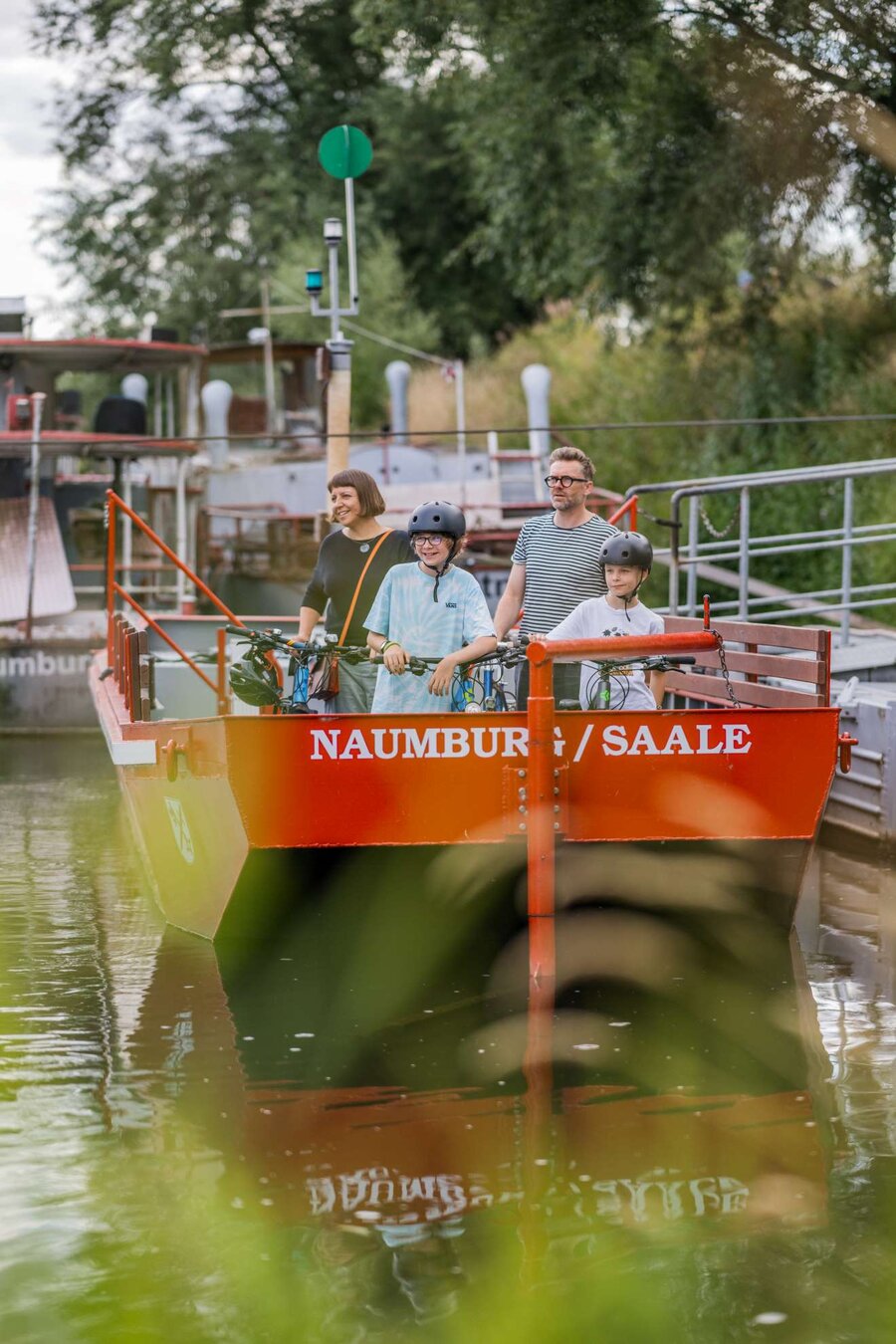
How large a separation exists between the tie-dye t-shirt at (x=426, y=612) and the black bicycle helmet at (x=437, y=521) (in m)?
0.25

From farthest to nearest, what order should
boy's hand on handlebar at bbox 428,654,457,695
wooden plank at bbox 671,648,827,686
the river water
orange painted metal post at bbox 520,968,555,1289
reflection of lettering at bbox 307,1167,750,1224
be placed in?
1. wooden plank at bbox 671,648,827,686
2. boy's hand on handlebar at bbox 428,654,457,695
3. reflection of lettering at bbox 307,1167,750,1224
4. orange painted metal post at bbox 520,968,555,1289
5. the river water

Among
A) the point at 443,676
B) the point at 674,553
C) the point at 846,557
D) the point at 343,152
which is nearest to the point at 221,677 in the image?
the point at 443,676

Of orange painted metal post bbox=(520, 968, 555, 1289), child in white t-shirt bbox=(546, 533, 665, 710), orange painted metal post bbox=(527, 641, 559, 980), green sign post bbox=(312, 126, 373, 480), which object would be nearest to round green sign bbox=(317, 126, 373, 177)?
green sign post bbox=(312, 126, 373, 480)

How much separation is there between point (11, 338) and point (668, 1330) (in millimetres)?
18829

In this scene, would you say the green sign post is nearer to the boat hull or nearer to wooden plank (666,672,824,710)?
wooden plank (666,672,824,710)

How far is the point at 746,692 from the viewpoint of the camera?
28.9 ft

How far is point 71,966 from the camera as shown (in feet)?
27.5

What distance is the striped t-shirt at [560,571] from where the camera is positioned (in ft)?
27.6

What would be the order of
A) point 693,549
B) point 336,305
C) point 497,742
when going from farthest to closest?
1. point 693,549
2. point 336,305
3. point 497,742

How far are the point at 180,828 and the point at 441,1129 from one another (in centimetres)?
297

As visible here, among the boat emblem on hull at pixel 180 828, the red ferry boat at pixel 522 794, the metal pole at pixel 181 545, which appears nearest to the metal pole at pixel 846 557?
the red ferry boat at pixel 522 794

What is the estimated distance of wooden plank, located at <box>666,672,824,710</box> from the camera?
837cm

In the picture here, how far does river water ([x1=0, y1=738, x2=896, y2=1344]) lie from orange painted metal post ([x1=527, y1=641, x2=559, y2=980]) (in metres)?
0.41

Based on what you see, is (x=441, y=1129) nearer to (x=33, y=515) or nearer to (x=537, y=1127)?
(x=537, y=1127)
